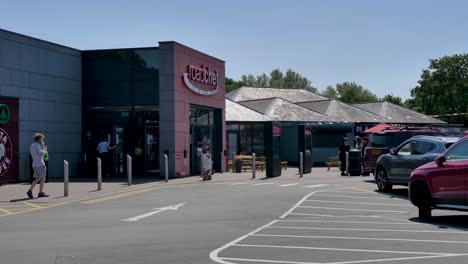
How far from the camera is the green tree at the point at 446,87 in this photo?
6112 centimetres

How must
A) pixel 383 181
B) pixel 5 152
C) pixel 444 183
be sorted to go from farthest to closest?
pixel 5 152
pixel 383 181
pixel 444 183

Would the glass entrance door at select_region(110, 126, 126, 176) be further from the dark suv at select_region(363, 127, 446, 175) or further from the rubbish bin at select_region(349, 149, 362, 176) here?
the dark suv at select_region(363, 127, 446, 175)

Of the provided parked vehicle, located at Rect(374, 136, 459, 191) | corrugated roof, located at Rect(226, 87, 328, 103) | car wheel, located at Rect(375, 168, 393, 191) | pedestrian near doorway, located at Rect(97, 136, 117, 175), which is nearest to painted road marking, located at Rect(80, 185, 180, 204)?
pedestrian near doorway, located at Rect(97, 136, 117, 175)

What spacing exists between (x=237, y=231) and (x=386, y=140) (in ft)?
40.9

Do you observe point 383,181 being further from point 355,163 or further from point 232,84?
point 232,84

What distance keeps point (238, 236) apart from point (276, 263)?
2497 millimetres

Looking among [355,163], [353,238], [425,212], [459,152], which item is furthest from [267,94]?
[353,238]

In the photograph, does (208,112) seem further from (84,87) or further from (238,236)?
(238,236)

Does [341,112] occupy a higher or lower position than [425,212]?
higher

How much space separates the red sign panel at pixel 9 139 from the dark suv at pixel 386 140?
12.8 metres

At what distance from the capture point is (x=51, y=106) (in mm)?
24359

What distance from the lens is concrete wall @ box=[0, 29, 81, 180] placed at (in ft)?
72.3

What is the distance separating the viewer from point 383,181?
1855 cm

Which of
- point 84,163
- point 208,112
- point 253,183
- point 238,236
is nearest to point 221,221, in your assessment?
point 238,236
